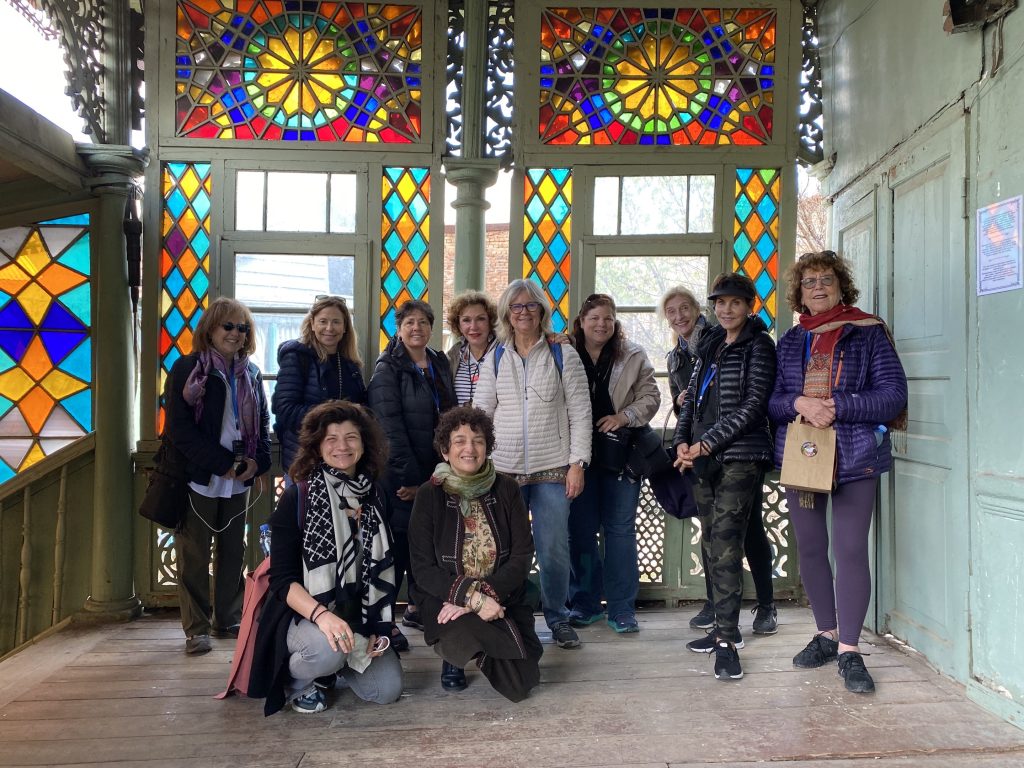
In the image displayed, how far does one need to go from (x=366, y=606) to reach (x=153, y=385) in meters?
2.05

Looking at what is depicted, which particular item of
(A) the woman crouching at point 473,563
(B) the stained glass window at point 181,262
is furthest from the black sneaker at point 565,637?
(B) the stained glass window at point 181,262

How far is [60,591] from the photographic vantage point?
398 cm

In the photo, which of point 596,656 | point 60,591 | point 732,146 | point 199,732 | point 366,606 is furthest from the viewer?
point 732,146

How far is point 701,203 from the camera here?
4.29 metres

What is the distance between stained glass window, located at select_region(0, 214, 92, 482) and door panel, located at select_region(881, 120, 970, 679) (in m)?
4.09

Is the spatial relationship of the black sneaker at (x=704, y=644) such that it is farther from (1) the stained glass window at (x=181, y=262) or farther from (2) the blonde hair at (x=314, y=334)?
(1) the stained glass window at (x=181, y=262)

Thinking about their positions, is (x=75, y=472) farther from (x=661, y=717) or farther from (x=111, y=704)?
(x=661, y=717)

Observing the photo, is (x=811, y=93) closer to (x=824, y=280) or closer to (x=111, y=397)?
(x=824, y=280)

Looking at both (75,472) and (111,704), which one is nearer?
(111,704)

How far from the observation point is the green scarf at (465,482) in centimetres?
296

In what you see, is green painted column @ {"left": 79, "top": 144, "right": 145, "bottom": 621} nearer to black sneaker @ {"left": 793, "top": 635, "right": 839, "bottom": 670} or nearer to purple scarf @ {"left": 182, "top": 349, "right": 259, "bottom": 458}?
purple scarf @ {"left": 182, "top": 349, "right": 259, "bottom": 458}

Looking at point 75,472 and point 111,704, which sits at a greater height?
point 75,472

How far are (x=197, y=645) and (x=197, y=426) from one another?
988 mm

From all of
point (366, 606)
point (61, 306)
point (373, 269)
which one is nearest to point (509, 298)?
point (373, 269)
